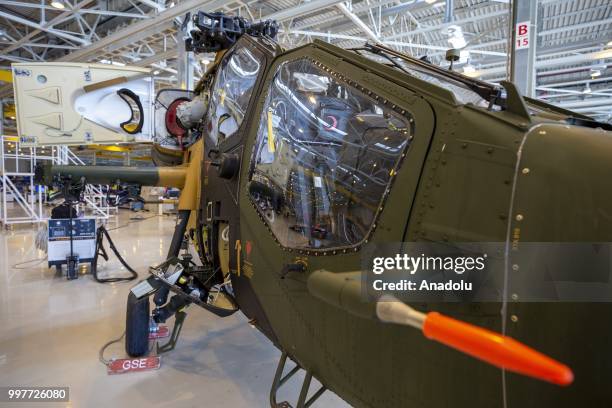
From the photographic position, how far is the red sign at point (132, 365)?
354cm

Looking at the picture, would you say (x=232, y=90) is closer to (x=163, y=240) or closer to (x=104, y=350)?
(x=104, y=350)

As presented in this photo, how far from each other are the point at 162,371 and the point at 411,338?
311 centimetres

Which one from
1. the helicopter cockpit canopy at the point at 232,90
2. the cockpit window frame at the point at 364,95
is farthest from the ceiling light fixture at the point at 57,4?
the cockpit window frame at the point at 364,95

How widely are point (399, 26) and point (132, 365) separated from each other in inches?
372

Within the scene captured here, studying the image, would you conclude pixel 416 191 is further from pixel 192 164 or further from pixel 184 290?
pixel 192 164

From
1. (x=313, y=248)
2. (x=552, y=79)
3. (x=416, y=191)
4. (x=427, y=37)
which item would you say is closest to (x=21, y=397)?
(x=313, y=248)

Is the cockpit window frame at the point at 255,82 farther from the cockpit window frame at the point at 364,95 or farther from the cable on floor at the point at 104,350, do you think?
the cable on floor at the point at 104,350

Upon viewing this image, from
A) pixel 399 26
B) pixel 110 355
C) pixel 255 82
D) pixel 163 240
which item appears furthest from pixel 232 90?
pixel 163 240

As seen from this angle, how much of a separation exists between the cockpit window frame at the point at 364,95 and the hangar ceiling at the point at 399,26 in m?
4.66

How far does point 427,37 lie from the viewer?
10.2 meters

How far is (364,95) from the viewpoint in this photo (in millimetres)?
1738

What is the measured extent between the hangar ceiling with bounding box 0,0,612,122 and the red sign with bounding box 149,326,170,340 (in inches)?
176

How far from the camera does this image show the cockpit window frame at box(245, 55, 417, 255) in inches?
58.5

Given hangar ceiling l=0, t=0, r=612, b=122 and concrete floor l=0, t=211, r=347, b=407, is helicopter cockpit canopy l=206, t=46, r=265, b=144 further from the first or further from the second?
hangar ceiling l=0, t=0, r=612, b=122
